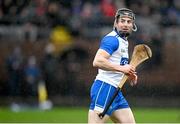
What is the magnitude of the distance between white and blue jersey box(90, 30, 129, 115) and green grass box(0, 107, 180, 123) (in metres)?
7.32

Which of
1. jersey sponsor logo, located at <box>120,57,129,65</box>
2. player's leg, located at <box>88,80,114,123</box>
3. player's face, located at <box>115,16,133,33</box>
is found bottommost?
player's leg, located at <box>88,80,114,123</box>

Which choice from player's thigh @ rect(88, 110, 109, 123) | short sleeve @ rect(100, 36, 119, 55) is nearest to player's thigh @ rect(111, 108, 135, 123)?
player's thigh @ rect(88, 110, 109, 123)

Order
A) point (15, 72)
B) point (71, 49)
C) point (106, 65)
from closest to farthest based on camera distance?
1. point (106, 65)
2. point (15, 72)
3. point (71, 49)

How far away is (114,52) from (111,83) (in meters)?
0.42

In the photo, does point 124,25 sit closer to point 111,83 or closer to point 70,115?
point 111,83

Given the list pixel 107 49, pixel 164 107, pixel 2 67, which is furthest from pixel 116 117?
pixel 2 67

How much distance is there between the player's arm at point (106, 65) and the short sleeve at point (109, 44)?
0.05m

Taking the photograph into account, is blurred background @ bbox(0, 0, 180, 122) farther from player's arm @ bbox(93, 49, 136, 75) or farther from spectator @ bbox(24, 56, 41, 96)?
player's arm @ bbox(93, 49, 136, 75)

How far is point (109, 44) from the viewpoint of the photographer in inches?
385

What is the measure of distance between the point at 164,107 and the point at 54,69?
132 inches

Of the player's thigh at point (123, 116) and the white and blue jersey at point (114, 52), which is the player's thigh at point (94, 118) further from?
the white and blue jersey at point (114, 52)

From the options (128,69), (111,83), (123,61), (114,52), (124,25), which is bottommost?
(111,83)

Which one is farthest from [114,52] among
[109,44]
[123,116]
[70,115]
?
[70,115]

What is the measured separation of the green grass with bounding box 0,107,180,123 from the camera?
58.5 ft
